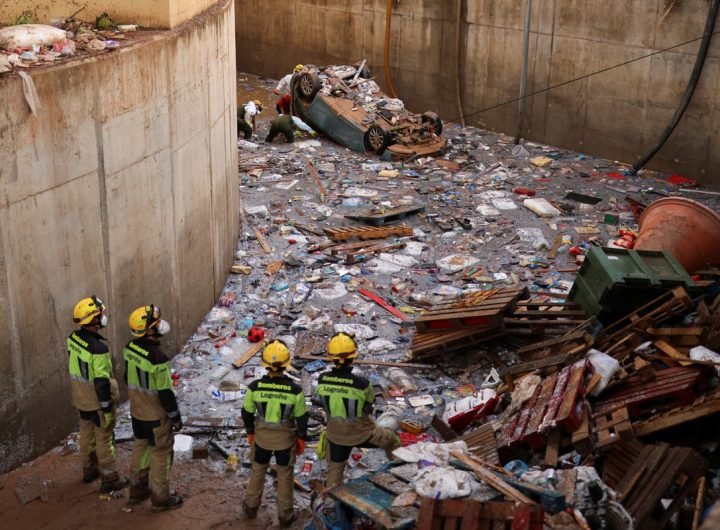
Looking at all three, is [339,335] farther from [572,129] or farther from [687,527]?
[572,129]

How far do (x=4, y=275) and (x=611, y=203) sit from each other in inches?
369

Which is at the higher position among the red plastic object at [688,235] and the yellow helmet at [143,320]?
the yellow helmet at [143,320]

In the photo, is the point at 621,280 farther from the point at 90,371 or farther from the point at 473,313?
the point at 90,371

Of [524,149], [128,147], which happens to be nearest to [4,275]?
[128,147]

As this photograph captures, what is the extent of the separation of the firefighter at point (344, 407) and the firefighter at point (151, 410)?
1.24m

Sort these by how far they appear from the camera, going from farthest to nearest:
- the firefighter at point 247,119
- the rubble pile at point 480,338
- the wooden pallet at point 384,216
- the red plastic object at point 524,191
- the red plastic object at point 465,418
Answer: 1. the firefighter at point 247,119
2. the red plastic object at point 524,191
3. the wooden pallet at point 384,216
4. the red plastic object at point 465,418
5. the rubble pile at point 480,338

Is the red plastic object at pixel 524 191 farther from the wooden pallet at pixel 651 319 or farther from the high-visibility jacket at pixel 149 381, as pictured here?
the high-visibility jacket at pixel 149 381

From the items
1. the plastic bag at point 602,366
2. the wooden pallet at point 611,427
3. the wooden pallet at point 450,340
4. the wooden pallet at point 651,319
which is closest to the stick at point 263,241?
the wooden pallet at point 450,340

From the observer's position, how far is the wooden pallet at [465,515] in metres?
5.64

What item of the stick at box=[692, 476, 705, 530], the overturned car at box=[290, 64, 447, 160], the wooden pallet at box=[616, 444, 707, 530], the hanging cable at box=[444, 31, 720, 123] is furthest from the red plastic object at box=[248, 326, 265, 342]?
the hanging cable at box=[444, 31, 720, 123]

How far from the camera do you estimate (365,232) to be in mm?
12562

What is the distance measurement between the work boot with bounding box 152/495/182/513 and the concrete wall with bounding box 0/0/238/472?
1.34 m

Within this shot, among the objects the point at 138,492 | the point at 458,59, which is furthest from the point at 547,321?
the point at 458,59

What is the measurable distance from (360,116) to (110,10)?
291 inches
